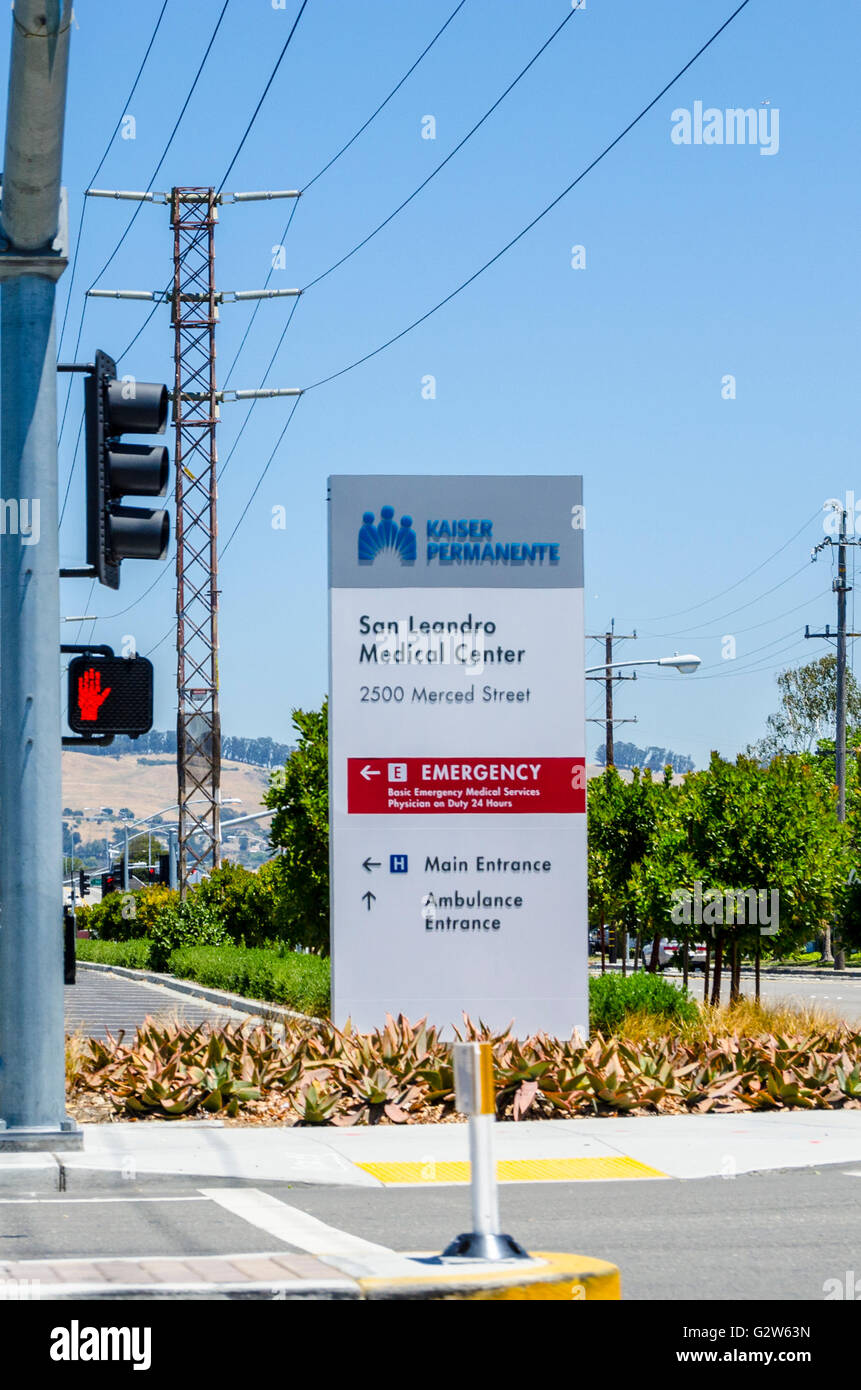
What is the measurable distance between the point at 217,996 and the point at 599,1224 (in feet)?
72.9

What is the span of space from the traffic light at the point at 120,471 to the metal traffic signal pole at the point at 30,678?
43 cm

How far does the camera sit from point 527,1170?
10539 mm

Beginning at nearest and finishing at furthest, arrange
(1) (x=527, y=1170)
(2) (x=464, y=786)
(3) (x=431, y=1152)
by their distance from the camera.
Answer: (1) (x=527, y=1170) < (3) (x=431, y=1152) < (2) (x=464, y=786)

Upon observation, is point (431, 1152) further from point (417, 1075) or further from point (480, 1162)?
point (480, 1162)

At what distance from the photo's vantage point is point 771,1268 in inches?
299

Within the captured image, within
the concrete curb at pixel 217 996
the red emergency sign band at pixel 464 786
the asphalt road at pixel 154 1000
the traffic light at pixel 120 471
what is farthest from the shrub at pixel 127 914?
the traffic light at pixel 120 471

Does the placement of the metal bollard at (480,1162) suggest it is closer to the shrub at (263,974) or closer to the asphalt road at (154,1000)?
the asphalt road at (154,1000)

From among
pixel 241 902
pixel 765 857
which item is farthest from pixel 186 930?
pixel 765 857

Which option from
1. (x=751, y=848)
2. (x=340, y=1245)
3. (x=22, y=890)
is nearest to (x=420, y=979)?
(x=22, y=890)

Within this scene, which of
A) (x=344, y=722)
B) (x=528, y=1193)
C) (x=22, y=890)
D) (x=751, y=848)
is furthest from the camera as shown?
(x=751, y=848)

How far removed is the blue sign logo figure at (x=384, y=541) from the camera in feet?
46.9
